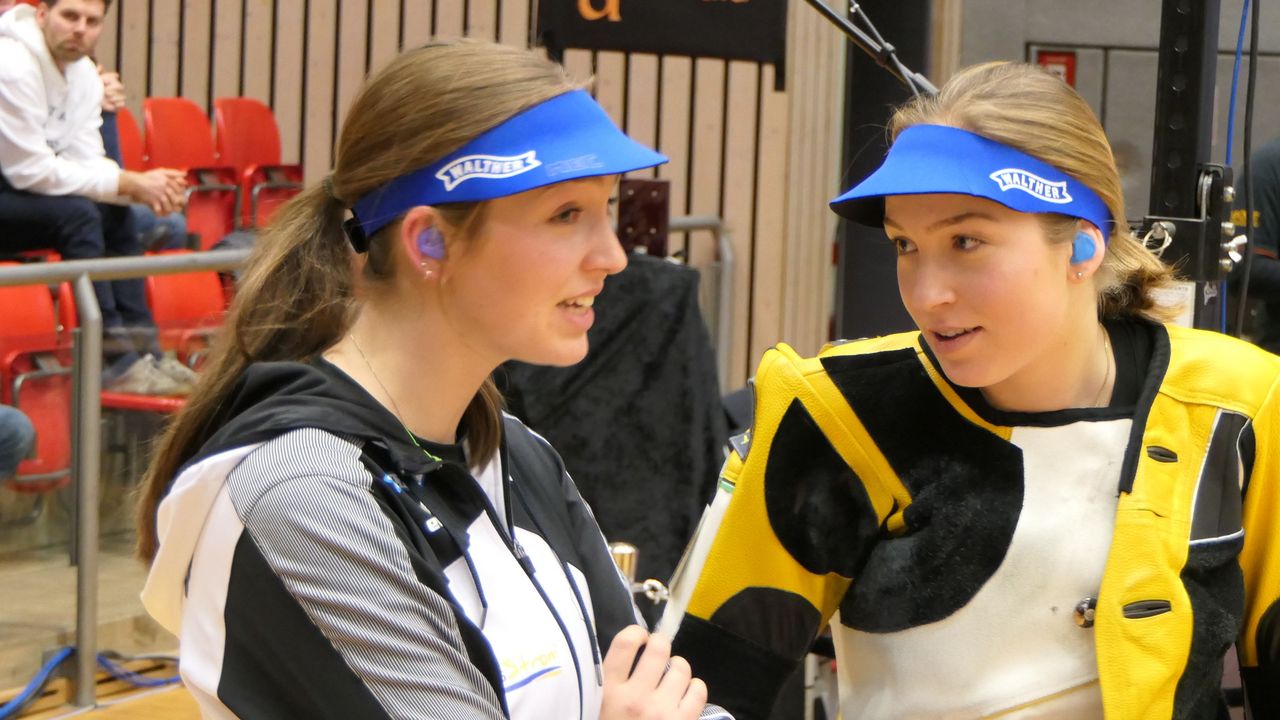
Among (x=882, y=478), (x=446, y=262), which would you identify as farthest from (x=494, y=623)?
(x=882, y=478)

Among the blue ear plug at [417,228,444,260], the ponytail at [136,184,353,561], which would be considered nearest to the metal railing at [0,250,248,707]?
the ponytail at [136,184,353,561]

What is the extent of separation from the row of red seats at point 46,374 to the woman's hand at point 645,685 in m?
1.82

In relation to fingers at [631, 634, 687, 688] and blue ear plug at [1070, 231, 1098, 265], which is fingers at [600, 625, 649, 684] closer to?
fingers at [631, 634, 687, 688]

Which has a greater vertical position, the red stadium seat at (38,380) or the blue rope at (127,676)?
the red stadium seat at (38,380)

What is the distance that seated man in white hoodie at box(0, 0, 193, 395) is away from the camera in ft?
13.7

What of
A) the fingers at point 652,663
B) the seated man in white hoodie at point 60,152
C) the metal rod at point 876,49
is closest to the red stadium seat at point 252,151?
the seated man in white hoodie at point 60,152

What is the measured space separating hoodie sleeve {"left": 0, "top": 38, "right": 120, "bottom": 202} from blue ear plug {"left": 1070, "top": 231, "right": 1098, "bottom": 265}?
346 cm

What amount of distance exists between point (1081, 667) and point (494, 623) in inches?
24.0

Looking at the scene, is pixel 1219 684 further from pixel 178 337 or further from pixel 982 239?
pixel 178 337

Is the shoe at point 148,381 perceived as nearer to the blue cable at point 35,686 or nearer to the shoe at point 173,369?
the shoe at point 173,369

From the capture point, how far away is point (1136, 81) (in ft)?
19.7

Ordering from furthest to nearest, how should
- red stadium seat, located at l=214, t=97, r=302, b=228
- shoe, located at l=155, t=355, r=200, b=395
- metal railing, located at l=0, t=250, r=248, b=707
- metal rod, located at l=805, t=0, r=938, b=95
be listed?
red stadium seat, located at l=214, t=97, r=302, b=228 → shoe, located at l=155, t=355, r=200, b=395 → metal railing, located at l=0, t=250, r=248, b=707 → metal rod, located at l=805, t=0, r=938, b=95

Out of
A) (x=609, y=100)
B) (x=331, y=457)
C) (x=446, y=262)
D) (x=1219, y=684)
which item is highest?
(x=609, y=100)

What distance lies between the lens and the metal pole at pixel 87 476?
312 centimetres
